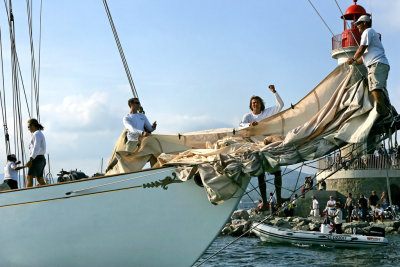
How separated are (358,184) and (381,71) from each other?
94.1ft

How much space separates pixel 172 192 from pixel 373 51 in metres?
3.44

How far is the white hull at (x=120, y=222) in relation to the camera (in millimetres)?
9000

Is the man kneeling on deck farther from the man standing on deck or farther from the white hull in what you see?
the man standing on deck

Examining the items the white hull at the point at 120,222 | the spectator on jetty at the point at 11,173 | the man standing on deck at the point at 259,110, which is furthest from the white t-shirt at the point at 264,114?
the spectator on jetty at the point at 11,173

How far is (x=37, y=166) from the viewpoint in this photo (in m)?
10.6

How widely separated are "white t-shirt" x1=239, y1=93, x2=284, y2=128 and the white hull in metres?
1.47

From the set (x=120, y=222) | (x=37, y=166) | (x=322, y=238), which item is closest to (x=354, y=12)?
(x=322, y=238)

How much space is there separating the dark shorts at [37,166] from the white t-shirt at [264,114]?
3.56m

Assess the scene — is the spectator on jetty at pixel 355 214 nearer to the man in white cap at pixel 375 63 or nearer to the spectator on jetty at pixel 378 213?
the spectator on jetty at pixel 378 213

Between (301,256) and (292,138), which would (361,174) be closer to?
(301,256)

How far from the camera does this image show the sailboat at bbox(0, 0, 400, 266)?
27.6ft

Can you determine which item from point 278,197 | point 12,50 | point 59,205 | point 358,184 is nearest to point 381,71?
point 278,197

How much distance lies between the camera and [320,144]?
8.36m

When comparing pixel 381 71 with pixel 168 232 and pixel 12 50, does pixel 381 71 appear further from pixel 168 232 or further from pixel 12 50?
pixel 12 50
